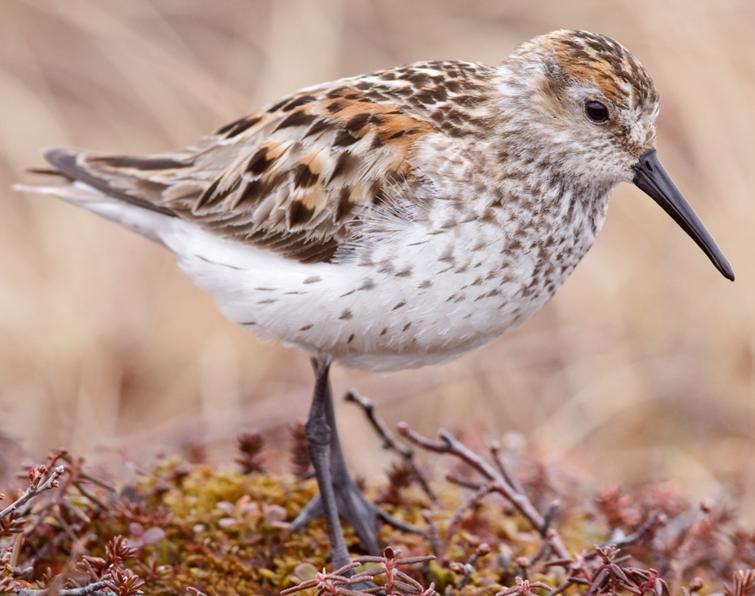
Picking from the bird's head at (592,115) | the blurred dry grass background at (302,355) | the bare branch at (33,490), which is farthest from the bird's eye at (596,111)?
the blurred dry grass background at (302,355)

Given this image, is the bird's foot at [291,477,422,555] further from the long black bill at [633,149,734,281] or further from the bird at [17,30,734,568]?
the long black bill at [633,149,734,281]

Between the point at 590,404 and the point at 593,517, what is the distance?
3034 mm

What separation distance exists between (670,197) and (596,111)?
1.31 ft

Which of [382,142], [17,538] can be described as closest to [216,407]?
[382,142]

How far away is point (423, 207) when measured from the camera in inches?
143

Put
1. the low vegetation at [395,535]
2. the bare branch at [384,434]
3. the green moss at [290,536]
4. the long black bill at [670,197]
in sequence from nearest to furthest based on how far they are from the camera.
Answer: the low vegetation at [395,535] → the green moss at [290,536] → the long black bill at [670,197] → the bare branch at [384,434]

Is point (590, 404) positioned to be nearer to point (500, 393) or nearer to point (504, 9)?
point (500, 393)

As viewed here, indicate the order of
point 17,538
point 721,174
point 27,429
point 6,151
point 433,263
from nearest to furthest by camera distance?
point 17,538
point 433,263
point 27,429
point 721,174
point 6,151

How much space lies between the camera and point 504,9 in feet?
30.8

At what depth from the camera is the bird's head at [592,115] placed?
366 centimetres

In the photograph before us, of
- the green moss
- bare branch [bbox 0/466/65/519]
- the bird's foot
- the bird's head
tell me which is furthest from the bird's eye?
bare branch [bbox 0/466/65/519]

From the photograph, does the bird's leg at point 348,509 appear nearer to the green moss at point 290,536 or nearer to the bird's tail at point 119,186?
the green moss at point 290,536

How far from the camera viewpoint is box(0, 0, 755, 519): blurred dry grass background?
283 inches

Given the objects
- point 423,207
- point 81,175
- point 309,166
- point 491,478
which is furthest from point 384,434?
point 81,175
